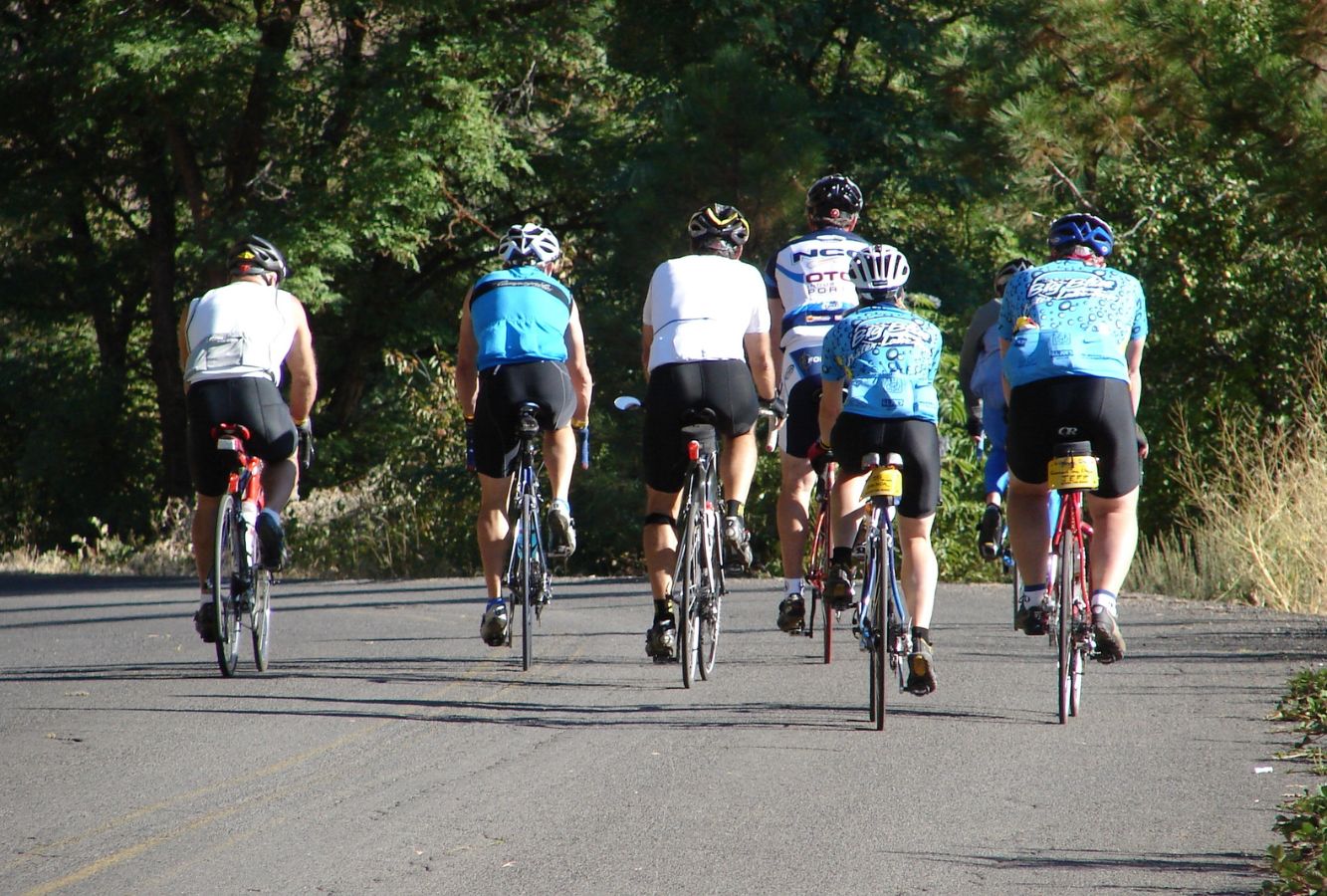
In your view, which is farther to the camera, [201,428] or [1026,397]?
[201,428]

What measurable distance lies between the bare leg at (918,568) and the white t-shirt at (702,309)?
51.0 inches

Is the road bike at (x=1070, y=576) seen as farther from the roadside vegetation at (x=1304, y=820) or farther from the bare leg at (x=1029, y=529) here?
the roadside vegetation at (x=1304, y=820)

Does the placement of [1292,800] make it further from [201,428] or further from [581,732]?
[201,428]

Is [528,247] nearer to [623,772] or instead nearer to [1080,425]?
[1080,425]

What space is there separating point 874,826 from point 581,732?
1823mm

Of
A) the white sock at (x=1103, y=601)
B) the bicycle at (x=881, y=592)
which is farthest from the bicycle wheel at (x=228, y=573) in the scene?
the white sock at (x=1103, y=601)

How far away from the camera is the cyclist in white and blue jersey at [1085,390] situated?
723 centimetres

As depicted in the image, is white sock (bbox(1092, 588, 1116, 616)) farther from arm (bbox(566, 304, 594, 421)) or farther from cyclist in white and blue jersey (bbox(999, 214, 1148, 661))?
arm (bbox(566, 304, 594, 421))

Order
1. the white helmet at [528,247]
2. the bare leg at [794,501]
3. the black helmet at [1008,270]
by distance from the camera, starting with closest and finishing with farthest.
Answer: the white helmet at [528,247], the bare leg at [794,501], the black helmet at [1008,270]

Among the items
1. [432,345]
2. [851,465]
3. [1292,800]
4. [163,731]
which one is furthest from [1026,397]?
[432,345]

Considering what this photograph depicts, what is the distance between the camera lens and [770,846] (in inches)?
202

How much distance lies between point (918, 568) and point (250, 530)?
3.24 meters

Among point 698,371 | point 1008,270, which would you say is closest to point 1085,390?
point 698,371

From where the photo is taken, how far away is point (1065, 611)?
721 centimetres
